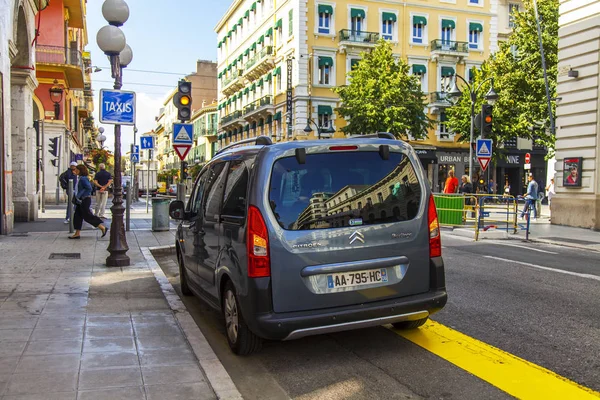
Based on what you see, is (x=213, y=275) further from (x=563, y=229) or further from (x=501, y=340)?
(x=563, y=229)

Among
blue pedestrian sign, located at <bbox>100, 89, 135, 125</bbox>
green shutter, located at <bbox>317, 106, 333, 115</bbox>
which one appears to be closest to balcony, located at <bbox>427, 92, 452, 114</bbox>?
green shutter, located at <bbox>317, 106, 333, 115</bbox>

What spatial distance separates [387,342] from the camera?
5141 mm

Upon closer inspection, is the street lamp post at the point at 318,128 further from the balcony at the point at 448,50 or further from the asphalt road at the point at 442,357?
the asphalt road at the point at 442,357


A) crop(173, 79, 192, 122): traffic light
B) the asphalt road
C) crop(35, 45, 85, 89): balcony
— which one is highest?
crop(35, 45, 85, 89): balcony

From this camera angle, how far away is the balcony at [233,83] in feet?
191

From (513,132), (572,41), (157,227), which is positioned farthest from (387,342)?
(513,132)

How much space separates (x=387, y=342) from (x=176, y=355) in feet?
6.19

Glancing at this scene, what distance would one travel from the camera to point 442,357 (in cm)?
470

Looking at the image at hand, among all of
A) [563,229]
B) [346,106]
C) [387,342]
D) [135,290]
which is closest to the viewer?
[387,342]

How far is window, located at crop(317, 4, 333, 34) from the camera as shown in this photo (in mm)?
43219

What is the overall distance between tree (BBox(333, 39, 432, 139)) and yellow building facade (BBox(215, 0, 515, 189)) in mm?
3706

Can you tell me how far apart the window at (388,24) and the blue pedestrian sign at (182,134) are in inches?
1375

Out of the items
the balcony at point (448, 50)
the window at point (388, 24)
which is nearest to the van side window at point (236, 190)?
the window at point (388, 24)

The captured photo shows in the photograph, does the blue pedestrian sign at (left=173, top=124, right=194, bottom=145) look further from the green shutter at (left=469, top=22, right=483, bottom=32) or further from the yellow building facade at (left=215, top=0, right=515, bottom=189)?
the green shutter at (left=469, top=22, right=483, bottom=32)
